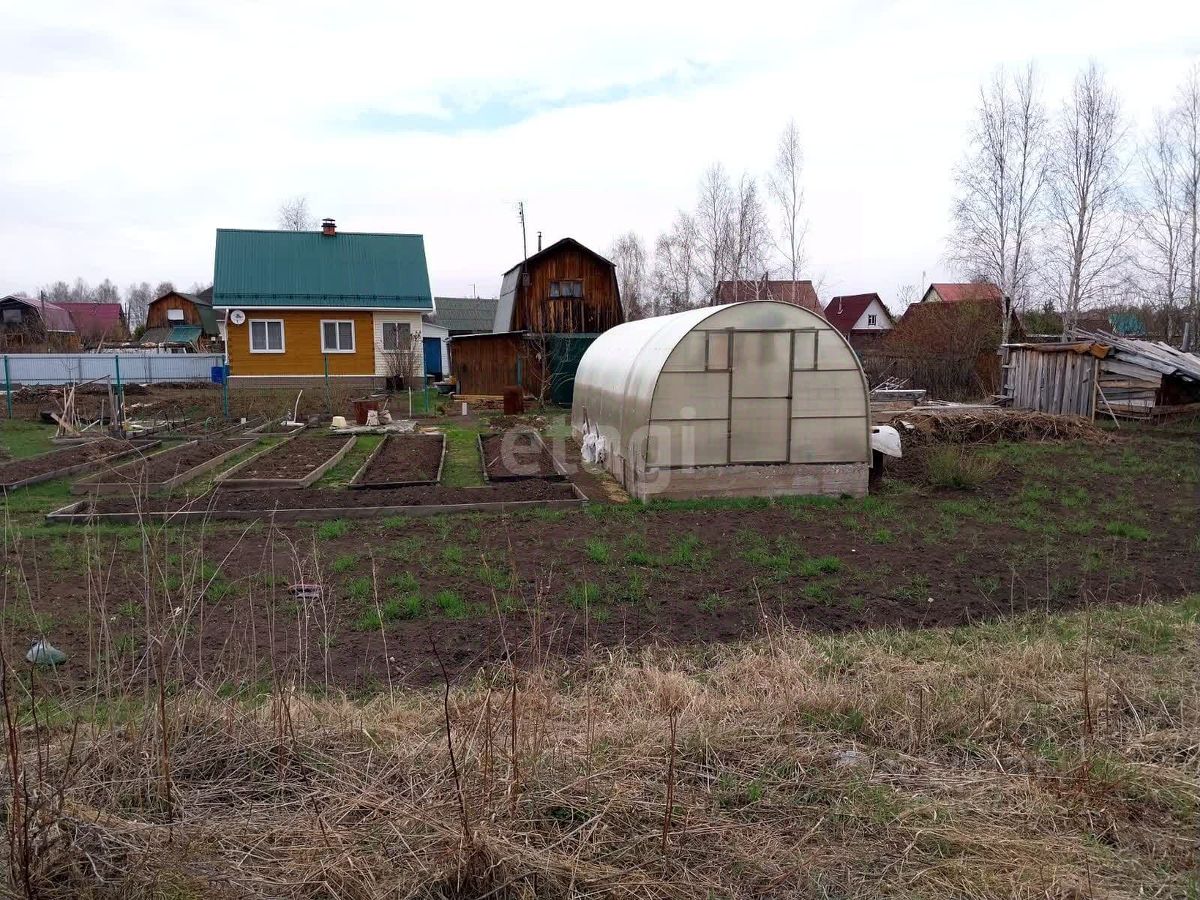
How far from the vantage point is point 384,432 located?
18719 millimetres

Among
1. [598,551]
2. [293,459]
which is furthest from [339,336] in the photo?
[598,551]

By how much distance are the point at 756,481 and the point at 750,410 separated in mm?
1005

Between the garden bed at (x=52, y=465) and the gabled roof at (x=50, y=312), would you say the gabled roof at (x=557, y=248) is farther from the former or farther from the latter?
the gabled roof at (x=50, y=312)

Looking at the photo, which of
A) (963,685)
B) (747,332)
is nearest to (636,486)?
(747,332)

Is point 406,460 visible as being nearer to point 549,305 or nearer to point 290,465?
point 290,465

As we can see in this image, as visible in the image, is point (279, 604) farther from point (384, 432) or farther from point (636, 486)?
point (384, 432)

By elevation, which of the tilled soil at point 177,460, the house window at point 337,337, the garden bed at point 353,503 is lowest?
the garden bed at point 353,503

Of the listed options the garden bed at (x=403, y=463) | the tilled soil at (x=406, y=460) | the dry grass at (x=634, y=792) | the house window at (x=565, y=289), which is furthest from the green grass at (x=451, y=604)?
the house window at (x=565, y=289)

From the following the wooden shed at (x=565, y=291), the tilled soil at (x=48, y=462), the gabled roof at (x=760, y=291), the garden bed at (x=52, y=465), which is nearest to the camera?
the garden bed at (x=52, y=465)

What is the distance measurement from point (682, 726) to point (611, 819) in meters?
0.86

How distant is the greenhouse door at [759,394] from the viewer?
36.8 feet

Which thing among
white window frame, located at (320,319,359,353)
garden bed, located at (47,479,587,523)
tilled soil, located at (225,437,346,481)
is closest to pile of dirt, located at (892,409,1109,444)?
garden bed, located at (47,479,587,523)

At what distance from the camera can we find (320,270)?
28.9m

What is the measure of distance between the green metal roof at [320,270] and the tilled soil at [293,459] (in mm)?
12229
